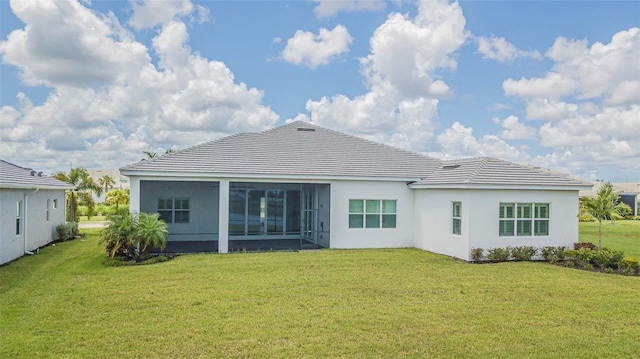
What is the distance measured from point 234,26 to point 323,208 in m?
A: 8.44

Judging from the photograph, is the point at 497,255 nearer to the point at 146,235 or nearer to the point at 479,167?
the point at 479,167

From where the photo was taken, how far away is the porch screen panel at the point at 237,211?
21.8 metres

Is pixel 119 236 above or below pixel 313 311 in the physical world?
above

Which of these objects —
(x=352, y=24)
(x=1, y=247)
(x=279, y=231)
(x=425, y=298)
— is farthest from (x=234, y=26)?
(x=425, y=298)

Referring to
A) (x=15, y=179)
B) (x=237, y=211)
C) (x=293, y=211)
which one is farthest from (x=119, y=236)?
(x=293, y=211)

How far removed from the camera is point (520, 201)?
16656 millimetres

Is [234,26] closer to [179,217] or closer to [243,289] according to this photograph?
[179,217]

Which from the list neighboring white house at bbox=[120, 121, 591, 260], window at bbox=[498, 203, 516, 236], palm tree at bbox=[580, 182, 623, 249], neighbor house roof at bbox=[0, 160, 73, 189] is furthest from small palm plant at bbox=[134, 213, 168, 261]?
palm tree at bbox=[580, 182, 623, 249]

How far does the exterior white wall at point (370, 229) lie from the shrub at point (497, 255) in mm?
4129

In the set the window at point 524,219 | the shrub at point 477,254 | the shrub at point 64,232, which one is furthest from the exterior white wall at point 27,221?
the window at point 524,219

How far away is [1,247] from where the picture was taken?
561 inches

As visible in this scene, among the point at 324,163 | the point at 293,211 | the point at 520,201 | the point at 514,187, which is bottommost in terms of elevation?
the point at 293,211

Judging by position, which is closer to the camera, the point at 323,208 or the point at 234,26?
the point at 234,26

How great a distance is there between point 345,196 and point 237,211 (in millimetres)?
5942
